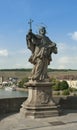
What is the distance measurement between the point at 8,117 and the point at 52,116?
1.67 metres

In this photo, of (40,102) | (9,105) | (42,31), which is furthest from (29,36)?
(9,105)

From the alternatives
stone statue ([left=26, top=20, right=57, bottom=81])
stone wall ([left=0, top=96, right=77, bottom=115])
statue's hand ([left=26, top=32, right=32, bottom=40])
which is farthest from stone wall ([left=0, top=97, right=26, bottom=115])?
statue's hand ([left=26, top=32, right=32, bottom=40])

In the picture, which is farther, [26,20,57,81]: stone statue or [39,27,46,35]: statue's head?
[39,27,46,35]: statue's head

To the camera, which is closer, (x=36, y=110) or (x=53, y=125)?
(x=53, y=125)

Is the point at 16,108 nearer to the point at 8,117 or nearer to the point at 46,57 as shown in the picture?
the point at 8,117

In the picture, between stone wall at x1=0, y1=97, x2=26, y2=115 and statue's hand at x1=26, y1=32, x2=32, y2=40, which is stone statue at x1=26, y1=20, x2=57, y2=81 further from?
stone wall at x1=0, y1=97, x2=26, y2=115

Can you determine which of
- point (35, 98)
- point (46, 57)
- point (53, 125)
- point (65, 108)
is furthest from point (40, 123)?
point (65, 108)

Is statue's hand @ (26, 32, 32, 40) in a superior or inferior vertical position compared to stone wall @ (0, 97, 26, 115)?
superior

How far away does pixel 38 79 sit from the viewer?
14.2 metres

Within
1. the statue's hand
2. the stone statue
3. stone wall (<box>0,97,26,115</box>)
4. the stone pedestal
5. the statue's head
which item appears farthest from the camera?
stone wall (<box>0,97,26,115</box>)

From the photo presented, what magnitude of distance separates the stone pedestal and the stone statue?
0.97 feet

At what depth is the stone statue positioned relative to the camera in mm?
14219

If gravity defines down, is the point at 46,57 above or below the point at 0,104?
above

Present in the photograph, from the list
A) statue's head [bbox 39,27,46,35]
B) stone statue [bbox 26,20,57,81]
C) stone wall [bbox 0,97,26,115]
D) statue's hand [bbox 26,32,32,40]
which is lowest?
stone wall [bbox 0,97,26,115]
